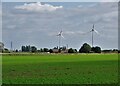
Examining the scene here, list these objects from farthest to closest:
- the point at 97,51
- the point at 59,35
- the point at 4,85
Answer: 1. the point at 97,51
2. the point at 59,35
3. the point at 4,85

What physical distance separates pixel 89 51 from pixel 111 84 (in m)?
173

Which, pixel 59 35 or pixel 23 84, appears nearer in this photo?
pixel 23 84

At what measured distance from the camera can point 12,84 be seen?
25219 mm

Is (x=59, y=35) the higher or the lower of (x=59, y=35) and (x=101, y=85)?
the higher

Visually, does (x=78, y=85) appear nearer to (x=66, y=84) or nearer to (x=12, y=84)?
(x=66, y=84)

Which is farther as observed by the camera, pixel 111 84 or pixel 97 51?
pixel 97 51

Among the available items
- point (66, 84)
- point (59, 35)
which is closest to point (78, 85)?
point (66, 84)

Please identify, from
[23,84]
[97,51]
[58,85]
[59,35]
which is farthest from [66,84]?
[97,51]

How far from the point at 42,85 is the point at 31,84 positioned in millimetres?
1108

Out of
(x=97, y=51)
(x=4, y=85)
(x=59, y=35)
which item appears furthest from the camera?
(x=97, y=51)

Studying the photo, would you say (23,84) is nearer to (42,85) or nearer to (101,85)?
(42,85)

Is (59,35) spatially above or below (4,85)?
above

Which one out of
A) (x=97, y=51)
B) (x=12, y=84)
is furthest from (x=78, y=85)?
(x=97, y=51)

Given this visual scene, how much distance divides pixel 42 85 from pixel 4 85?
2680 millimetres
